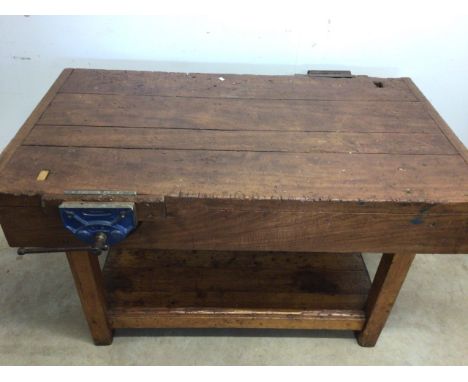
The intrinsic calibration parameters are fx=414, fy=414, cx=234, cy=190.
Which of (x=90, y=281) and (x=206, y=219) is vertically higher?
(x=206, y=219)

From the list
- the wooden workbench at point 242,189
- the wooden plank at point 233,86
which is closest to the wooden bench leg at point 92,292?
the wooden workbench at point 242,189

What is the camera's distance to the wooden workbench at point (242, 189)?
83cm

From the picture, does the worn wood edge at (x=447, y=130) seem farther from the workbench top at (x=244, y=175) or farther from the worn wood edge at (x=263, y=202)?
the worn wood edge at (x=263, y=202)

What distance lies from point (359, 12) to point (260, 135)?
0.62 metres

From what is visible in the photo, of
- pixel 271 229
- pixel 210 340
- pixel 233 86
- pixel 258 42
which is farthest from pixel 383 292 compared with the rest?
pixel 258 42

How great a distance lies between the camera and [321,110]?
110 cm

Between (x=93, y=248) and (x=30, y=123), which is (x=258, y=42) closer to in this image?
(x=30, y=123)

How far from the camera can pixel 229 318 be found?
45.0 inches

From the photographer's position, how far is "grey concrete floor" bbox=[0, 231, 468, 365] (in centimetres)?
118

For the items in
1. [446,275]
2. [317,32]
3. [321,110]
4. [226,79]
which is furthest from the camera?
[446,275]

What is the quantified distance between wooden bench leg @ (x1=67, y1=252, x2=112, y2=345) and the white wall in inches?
29.6

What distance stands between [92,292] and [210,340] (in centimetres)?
39
